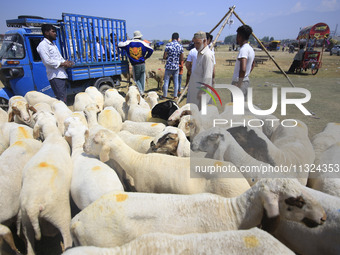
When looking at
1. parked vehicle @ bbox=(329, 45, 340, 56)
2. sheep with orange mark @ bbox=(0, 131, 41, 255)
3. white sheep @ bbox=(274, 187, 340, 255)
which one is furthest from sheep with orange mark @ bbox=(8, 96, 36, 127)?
parked vehicle @ bbox=(329, 45, 340, 56)

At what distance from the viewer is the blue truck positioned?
6.69 m

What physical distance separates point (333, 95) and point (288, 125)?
8.22 metres

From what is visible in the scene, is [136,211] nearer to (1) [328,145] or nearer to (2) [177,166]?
(2) [177,166]

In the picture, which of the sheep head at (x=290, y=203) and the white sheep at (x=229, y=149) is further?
the white sheep at (x=229, y=149)

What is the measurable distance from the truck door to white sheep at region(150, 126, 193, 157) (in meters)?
5.89

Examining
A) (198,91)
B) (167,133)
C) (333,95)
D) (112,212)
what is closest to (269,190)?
(112,212)

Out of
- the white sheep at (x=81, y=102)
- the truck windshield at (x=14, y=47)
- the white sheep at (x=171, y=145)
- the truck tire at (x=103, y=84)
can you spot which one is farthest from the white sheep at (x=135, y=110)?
the truck windshield at (x=14, y=47)

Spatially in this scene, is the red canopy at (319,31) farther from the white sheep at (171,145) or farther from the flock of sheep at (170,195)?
the white sheep at (171,145)

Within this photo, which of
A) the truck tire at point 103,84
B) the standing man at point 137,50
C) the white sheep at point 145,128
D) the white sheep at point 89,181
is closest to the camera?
the white sheep at point 89,181

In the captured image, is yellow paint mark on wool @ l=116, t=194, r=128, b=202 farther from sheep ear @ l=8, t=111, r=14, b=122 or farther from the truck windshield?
the truck windshield

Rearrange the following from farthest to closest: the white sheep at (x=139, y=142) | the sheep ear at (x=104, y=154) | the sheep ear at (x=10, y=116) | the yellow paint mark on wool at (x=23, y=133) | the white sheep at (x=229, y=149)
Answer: the sheep ear at (x=10, y=116), the yellow paint mark on wool at (x=23, y=133), the white sheep at (x=139, y=142), the sheep ear at (x=104, y=154), the white sheep at (x=229, y=149)

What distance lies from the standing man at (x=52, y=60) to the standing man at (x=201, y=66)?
3417 mm

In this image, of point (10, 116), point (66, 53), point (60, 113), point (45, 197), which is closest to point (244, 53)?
point (60, 113)

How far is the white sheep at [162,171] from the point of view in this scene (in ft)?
8.07
